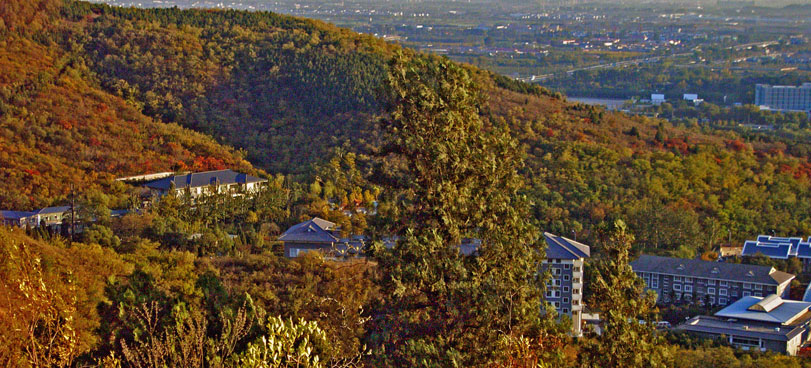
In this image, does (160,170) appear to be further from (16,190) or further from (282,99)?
(282,99)

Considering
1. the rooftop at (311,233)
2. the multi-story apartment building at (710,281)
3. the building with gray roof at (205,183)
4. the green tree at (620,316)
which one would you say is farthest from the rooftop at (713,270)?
the green tree at (620,316)

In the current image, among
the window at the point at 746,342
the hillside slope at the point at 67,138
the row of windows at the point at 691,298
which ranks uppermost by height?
the hillside slope at the point at 67,138

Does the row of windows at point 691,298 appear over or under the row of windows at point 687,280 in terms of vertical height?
under

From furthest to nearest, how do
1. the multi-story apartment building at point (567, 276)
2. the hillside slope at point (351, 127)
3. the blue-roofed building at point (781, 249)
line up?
the hillside slope at point (351, 127)
the blue-roofed building at point (781, 249)
the multi-story apartment building at point (567, 276)

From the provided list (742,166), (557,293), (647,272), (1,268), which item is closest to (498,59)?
(742,166)

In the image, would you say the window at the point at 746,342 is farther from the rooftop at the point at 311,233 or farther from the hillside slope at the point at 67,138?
the hillside slope at the point at 67,138

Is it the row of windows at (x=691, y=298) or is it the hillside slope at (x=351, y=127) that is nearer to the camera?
the row of windows at (x=691, y=298)
